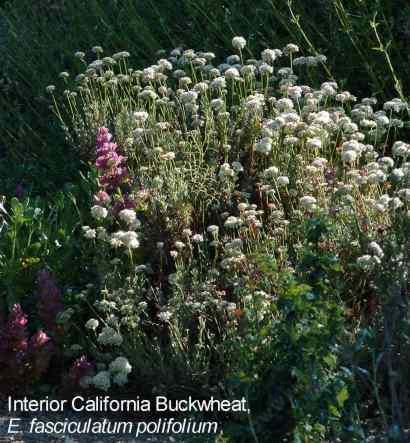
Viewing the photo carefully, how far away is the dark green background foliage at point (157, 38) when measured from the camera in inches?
228

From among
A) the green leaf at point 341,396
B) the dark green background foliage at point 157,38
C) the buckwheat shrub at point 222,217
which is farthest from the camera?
the dark green background foliage at point 157,38

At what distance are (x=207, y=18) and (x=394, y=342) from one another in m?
3.27

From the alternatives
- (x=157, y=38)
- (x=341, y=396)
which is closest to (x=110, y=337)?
(x=341, y=396)

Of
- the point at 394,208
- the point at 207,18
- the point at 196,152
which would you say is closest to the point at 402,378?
the point at 394,208

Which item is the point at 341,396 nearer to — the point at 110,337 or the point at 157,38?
the point at 110,337

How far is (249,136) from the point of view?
493 centimetres

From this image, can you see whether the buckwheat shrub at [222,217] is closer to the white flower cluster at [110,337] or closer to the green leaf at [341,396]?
the white flower cluster at [110,337]

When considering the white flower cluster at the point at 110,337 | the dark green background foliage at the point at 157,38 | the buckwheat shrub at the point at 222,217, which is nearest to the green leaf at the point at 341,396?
the buckwheat shrub at the point at 222,217

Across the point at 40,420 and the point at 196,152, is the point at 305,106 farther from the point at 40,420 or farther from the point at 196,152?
the point at 40,420

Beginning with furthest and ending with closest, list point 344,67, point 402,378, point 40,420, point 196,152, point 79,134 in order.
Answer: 1. point 344,67
2. point 79,134
3. point 196,152
4. point 40,420
5. point 402,378

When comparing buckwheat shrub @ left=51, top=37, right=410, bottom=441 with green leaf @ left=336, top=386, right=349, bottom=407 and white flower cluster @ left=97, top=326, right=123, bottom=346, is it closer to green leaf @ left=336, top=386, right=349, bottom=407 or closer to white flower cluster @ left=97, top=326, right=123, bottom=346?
white flower cluster @ left=97, top=326, right=123, bottom=346

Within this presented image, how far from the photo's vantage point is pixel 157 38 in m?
6.72

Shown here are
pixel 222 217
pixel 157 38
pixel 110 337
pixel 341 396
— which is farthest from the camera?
pixel 157 38

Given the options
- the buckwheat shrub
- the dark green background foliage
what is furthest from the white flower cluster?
the dark green background foliage
